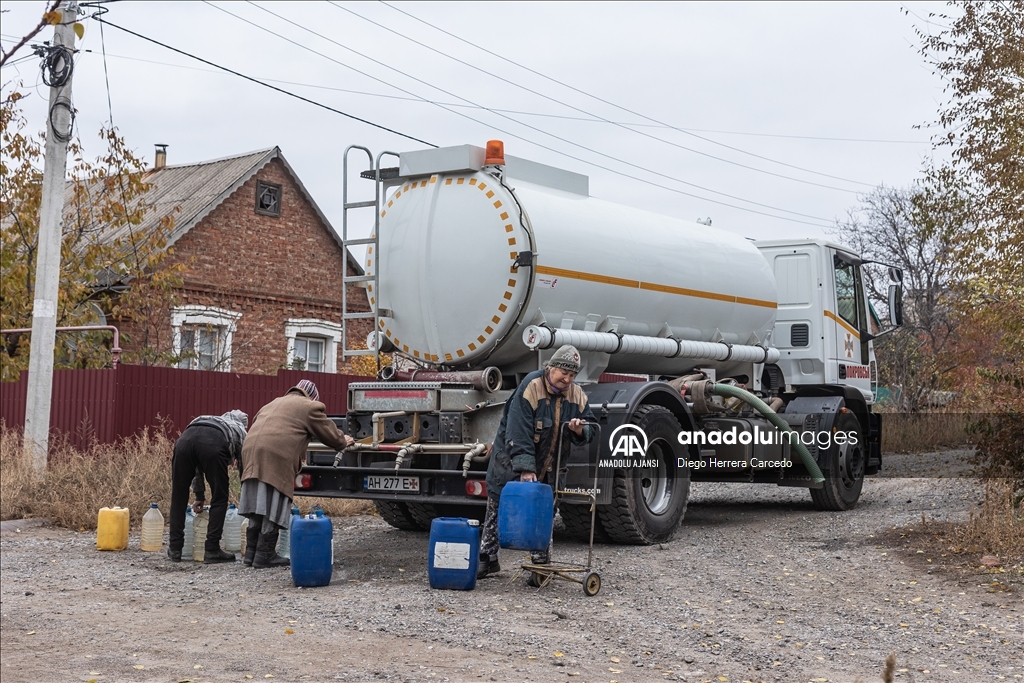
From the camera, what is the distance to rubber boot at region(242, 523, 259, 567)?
938 cm

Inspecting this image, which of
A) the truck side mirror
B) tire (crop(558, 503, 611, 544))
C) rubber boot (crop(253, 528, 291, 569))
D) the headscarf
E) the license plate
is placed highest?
the truck side mirror

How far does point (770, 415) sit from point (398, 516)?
401cm

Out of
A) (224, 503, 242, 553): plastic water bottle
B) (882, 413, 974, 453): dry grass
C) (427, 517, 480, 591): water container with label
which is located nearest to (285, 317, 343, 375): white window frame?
(882, 413, 974, 453): dry grass

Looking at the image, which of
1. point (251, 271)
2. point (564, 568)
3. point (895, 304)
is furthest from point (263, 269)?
point (564, 568)

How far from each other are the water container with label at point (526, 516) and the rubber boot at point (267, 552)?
2260 millimetres

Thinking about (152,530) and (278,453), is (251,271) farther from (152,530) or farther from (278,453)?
(278,453)

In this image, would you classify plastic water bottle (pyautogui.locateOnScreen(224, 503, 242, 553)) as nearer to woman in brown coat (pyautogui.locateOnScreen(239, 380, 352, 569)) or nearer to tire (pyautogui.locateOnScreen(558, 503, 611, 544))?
woman in brown coat (pyautogui.locateOnScreen(239, 380, 352, 569))

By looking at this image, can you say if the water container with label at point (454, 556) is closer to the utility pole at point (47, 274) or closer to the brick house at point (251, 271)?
the utility pole at point (47, 274)

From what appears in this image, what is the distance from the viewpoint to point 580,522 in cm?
988

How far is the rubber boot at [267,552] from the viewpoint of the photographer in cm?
930

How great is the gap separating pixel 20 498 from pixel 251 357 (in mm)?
12313

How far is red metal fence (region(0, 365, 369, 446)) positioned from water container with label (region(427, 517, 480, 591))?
672cm

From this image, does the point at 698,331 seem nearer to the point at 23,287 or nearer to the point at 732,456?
the point at 732,456

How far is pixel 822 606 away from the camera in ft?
25.6
